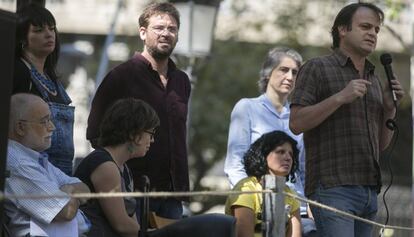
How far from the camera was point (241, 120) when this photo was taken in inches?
326

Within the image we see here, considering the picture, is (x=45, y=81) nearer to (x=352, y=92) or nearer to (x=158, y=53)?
(x=158, y=53)

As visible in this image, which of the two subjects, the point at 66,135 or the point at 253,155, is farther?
the point at 253,155

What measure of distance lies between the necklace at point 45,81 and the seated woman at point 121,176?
42 cm

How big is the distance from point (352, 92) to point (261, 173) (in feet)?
3.41

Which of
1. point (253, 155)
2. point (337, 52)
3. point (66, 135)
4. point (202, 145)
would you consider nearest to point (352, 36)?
point (337, 52)

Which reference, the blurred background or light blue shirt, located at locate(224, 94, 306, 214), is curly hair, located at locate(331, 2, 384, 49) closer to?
light blue shirt, located at locate(224, 94, 306, 214)

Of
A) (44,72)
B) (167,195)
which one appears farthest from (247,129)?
(167,195)

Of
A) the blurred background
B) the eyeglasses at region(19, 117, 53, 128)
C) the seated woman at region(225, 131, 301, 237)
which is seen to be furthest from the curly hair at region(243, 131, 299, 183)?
the blurred background

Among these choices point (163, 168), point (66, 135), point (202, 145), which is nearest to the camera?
point (66, 135)

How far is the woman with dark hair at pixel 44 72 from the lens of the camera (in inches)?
263

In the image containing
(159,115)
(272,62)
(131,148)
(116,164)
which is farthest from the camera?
(272,62)

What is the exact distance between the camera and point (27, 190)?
231 inches

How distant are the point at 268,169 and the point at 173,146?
64cm

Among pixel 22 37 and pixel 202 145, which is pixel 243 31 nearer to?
pixel 202 145
